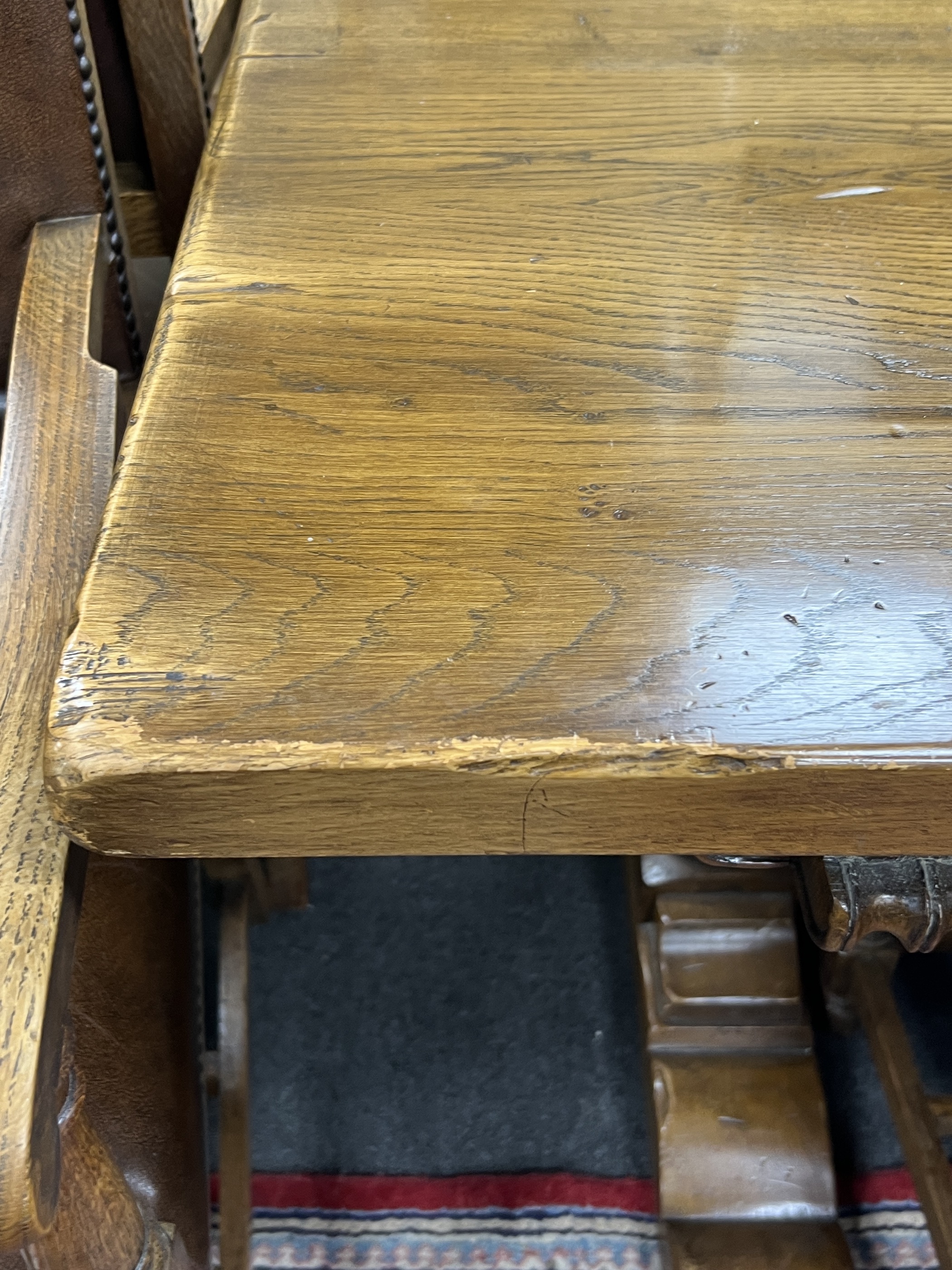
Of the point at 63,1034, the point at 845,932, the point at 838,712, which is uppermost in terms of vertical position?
the point at 838,712

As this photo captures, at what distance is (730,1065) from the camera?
0.97 m

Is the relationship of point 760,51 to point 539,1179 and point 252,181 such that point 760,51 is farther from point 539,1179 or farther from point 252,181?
point 539,1179

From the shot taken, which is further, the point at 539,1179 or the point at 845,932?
the point at 539,1179

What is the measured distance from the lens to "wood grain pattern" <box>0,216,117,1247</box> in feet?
1.29

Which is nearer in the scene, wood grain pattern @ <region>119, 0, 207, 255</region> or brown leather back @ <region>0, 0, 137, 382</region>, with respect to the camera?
brown leather back @ <region>0, 0, 137, 382</region>

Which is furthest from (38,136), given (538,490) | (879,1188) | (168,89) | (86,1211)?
(879,1188)

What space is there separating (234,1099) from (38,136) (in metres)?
0.74

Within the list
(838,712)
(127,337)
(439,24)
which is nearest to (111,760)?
(838,712)

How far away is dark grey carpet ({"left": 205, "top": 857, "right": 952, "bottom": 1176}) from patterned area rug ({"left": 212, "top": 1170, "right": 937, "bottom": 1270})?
0.02 metres

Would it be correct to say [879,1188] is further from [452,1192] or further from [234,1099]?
[234,1099]

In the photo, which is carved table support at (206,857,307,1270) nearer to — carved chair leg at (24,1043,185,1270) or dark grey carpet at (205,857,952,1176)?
dark grey carpet at (205,857,952,1176)

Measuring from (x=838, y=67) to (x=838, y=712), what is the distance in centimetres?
53

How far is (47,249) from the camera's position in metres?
0.67

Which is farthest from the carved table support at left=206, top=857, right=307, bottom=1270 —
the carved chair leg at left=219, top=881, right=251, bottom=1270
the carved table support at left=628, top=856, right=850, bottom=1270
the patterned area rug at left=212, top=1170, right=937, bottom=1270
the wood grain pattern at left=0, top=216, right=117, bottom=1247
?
the wood grain pattern at left=0, top=216, right=117, bottom=1247
